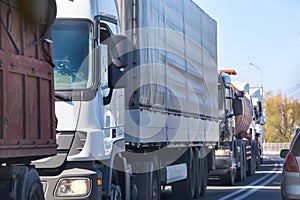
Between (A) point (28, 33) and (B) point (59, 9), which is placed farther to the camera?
(B) point (59, 9)

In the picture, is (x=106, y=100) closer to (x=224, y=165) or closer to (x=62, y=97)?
(x=62, y=97)

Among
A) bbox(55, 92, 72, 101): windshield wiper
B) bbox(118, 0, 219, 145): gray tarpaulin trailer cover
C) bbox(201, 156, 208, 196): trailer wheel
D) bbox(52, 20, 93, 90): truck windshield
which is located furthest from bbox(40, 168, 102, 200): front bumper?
bbox(201, 156, 208, 196): trailer wheel

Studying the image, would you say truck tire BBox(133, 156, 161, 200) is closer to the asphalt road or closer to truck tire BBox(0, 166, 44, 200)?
the asphalt road

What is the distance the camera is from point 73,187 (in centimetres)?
950

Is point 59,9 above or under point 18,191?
above

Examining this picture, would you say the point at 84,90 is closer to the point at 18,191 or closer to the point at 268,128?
the point at 18,191

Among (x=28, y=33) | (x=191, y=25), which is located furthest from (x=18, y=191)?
(x=191, y=25)

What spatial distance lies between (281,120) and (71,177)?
87.5 meters

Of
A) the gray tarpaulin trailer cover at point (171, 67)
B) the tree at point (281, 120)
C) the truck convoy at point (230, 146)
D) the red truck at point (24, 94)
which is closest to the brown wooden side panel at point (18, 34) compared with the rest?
the red truck at point (24, 94)

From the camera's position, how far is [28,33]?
728 cm

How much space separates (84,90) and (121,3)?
2593 millimetres

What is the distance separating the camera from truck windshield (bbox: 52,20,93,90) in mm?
9641

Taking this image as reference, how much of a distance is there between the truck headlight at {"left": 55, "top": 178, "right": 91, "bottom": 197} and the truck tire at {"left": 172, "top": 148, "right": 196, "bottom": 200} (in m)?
7.39

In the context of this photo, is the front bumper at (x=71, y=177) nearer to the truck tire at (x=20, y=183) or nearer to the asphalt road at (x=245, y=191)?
the truck tire at (x=20, y=183)
